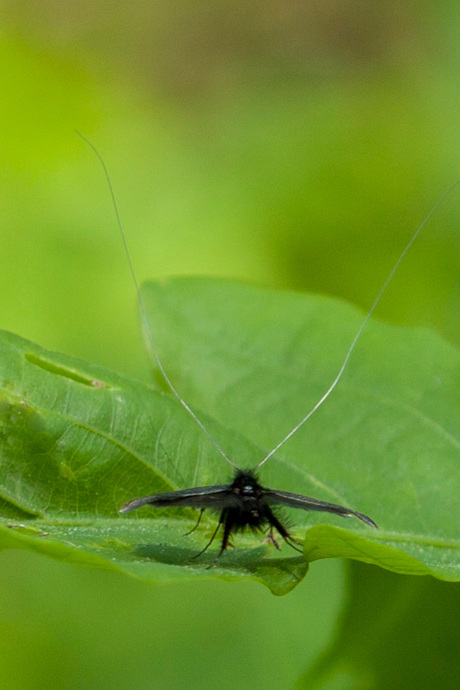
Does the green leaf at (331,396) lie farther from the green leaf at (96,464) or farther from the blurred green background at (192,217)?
the blurred green background at (192,217)

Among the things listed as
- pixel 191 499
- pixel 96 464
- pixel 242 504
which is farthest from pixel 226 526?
pixel 96 464

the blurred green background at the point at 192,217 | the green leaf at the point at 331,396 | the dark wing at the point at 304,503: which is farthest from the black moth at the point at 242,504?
the blurred green background at the point at 192,217

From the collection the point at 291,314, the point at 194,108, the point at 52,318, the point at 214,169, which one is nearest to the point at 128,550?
the point at 291,314

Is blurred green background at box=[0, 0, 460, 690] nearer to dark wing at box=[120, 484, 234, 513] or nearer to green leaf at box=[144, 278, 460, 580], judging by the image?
green leaf at box=[144, 278, 460, 580]

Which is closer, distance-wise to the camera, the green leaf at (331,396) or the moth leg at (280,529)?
the moth leg at (280,529)

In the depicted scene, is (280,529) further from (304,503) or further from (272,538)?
(304,503)

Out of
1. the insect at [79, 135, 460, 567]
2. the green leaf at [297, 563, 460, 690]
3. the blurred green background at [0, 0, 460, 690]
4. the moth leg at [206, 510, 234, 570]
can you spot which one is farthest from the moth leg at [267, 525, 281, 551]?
the blurred green background at [0, 0, 460, 690]
